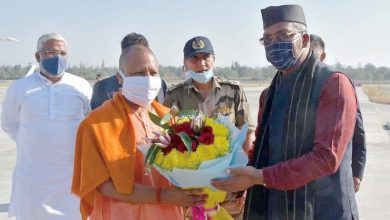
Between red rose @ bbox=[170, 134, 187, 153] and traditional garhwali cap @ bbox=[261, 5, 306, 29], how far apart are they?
2.77 feet

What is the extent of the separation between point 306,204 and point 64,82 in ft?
8.92

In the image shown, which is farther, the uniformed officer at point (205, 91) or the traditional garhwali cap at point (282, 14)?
the uniformed officer at point (205, 91)

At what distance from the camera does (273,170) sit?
2654 mm

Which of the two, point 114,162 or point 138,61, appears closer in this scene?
point 114,162

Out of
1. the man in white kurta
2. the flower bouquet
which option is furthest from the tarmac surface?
the flower bouquet

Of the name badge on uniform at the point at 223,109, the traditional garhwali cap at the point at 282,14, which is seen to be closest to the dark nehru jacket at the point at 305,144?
the traditional garhwali cap at the point at 282,14

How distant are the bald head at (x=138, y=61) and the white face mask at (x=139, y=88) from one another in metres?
0.04

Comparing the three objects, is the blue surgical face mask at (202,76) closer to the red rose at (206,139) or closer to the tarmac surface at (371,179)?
the red rose at (206,139)

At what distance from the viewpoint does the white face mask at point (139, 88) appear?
2.90m

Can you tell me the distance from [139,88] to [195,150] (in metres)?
0.58

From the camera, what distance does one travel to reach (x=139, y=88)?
2.90 m

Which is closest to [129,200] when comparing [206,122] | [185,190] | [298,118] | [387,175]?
[185,190]

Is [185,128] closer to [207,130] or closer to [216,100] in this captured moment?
[207,130]

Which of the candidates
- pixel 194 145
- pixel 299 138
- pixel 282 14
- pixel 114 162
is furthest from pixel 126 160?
pixel 282 14
